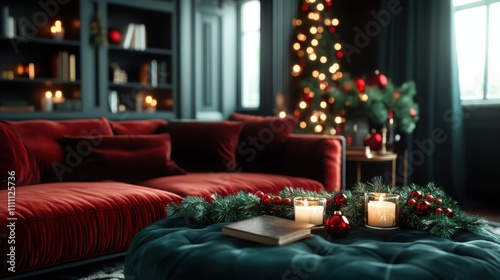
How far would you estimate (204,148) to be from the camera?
2795 millimetres

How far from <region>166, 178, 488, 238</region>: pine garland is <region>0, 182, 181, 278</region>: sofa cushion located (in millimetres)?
496

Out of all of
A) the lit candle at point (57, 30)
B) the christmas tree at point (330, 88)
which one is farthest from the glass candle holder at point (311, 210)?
the lit candle at point (57, 30)

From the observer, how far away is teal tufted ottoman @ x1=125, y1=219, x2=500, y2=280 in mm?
985

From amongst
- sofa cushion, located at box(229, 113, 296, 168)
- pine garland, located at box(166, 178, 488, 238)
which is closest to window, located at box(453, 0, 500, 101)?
sofa cushion, located at box(229, 113, 296, 168)

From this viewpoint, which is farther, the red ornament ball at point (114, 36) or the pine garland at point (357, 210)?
the red ornament ball at point (114, 36)

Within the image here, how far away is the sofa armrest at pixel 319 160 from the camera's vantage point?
8.68ft

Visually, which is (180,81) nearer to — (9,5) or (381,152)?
(9,5)

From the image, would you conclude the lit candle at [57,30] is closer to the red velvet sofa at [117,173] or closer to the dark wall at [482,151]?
the red velvet sofa at [117,173]

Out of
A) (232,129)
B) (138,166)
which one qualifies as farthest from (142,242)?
(232,129)

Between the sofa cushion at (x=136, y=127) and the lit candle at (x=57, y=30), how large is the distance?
60.6 inches

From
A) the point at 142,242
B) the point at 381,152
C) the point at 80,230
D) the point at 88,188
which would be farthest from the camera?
the point at 381,152

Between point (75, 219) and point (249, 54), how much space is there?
3891 millimetres

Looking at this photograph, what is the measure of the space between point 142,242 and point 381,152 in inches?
90.7

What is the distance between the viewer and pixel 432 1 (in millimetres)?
3619
